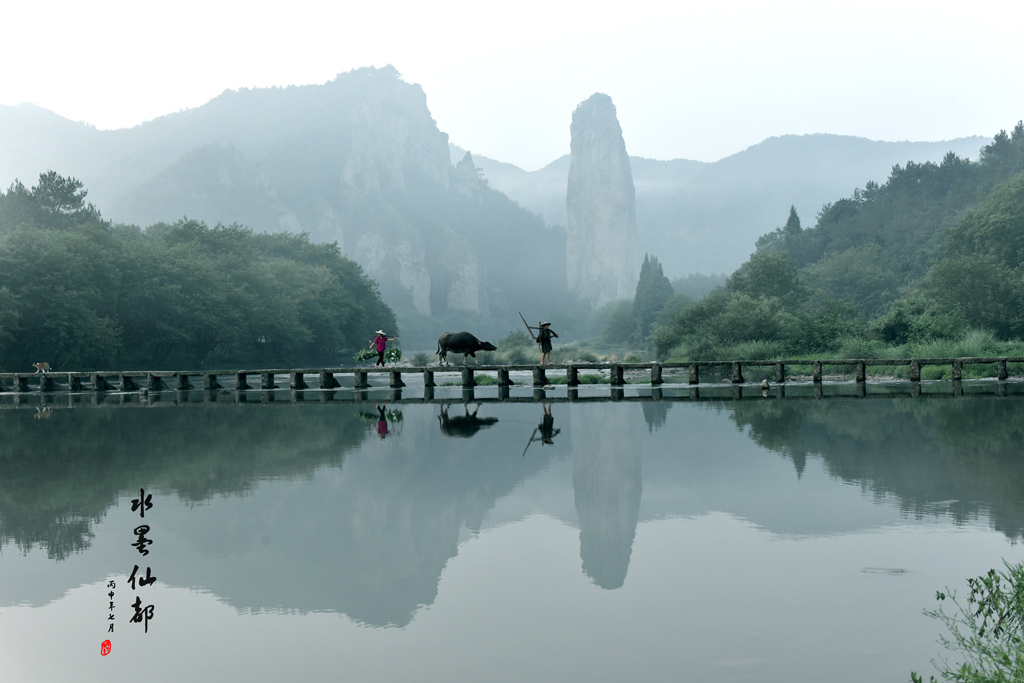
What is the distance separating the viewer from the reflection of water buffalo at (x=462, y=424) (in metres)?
22.6

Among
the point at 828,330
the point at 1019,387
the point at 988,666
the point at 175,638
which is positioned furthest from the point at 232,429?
the point at 828,330

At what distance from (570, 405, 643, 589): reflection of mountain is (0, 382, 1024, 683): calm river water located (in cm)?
7

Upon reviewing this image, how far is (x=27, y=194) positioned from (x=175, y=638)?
77957mm

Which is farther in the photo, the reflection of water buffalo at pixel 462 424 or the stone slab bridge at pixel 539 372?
the stone slab bridge at pixel 539 372

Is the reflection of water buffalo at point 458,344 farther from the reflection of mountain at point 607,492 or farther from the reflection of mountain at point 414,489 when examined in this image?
A: the reflection of mountain at point 607,492

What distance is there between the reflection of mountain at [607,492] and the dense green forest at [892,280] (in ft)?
93.5

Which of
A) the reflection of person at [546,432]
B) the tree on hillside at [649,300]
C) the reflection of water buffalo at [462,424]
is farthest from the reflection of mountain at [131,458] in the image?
the tree on hillside at [649,300]

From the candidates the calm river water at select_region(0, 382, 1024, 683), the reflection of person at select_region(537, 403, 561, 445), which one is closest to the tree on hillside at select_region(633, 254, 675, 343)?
the reflection of person at select_region(537, 403, 561, 445)

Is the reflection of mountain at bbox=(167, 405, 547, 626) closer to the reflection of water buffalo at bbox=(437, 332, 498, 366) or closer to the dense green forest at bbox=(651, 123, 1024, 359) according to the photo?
the reflection of water buffalo at bbox=(437, 332, 498, 366)

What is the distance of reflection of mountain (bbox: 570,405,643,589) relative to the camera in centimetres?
1007

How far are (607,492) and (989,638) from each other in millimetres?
7509

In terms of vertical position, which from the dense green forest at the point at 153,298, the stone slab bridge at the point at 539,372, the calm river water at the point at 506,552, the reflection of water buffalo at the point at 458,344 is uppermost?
the dense green forest at the point at 153,298

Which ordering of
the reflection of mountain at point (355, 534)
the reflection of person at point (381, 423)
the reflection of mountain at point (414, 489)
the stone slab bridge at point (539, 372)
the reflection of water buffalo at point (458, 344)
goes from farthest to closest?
the reflection of water buffalo at point (458, 344), the stone slab bridge at point (539, 372), the reflection of person at point (381, 423), the reflection of mountain at point (414, 489), the reflection of mountain at point (355, 534)

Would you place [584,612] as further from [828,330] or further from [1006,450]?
[828,330]
